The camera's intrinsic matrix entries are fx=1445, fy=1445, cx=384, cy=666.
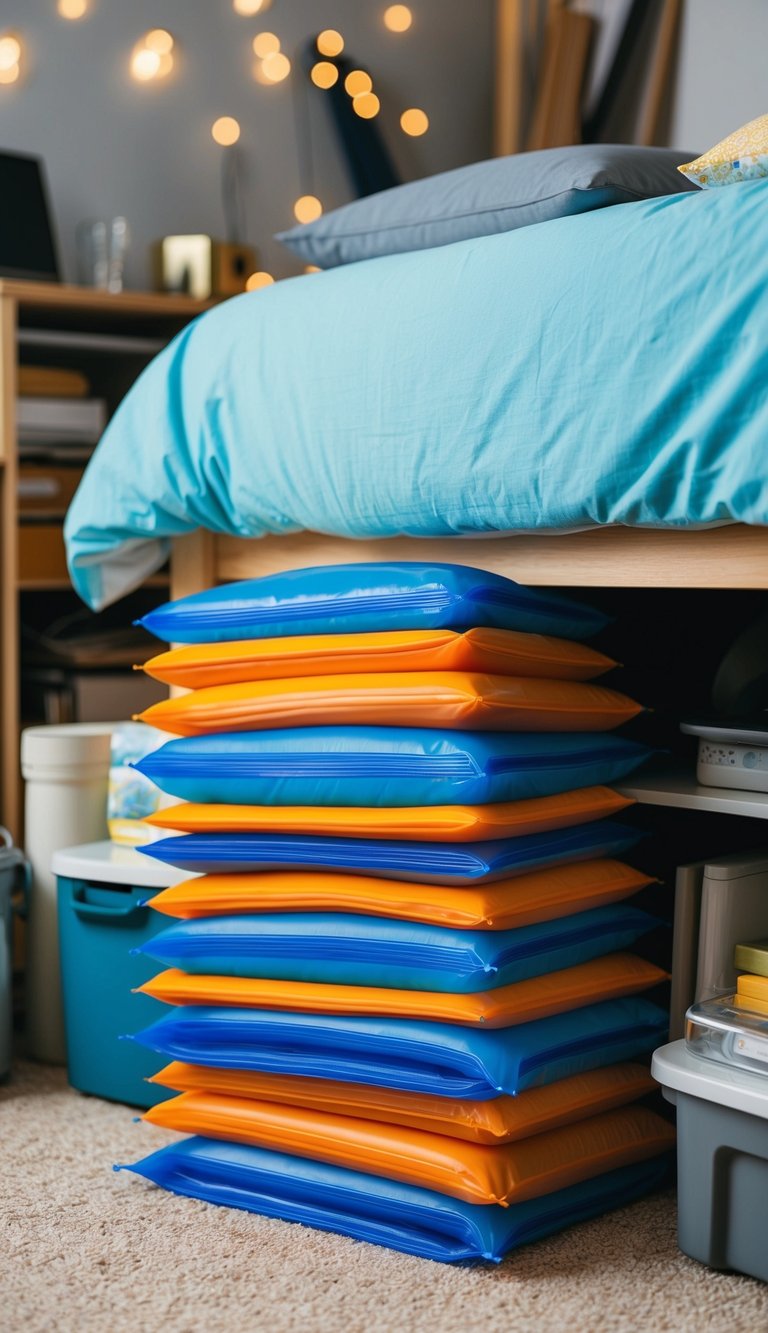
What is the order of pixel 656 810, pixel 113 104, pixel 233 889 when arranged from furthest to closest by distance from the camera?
pixel 113 104, pixel 656 810, pixel 233 889

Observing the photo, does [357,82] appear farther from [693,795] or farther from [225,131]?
[693,795]

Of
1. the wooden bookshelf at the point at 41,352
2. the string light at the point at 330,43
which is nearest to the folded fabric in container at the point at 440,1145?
the wooden bookshelf at the point at 41,352

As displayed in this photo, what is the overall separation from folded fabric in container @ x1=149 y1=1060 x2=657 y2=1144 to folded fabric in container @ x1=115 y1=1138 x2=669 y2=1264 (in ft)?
0.20

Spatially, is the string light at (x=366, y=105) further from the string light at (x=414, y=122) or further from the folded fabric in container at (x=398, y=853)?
the folded fabric in container at (x=398, y=853)

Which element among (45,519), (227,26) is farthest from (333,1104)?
(227,26)

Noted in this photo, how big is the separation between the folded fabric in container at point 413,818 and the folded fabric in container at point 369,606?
19 cm

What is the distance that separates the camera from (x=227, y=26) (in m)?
2.90

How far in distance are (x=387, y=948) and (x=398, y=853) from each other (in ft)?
0.31

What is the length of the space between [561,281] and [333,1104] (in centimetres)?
84

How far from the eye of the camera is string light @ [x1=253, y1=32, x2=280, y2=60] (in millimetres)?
2947

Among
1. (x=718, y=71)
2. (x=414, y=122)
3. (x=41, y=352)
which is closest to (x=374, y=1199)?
(x=41, y=352)

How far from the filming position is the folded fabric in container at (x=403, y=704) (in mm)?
1409

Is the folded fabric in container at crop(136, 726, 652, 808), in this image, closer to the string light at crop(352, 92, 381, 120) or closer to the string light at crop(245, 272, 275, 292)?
the string light at crop(245, 272, 275, 292)

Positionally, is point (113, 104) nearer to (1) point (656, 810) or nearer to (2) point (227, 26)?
(2) point (227, 26)
